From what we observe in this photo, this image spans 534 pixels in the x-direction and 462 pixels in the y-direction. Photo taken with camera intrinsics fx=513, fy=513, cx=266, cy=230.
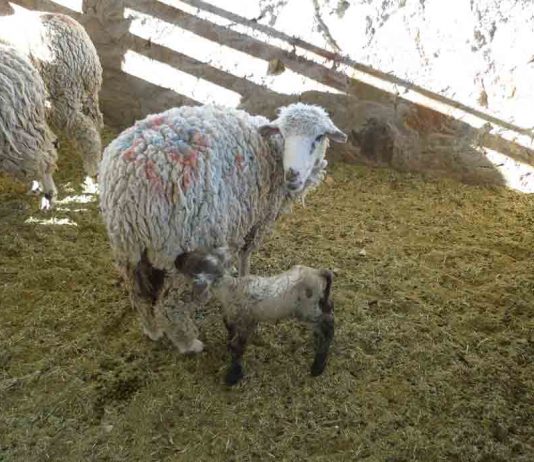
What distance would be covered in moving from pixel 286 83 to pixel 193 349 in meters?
→ 2.89

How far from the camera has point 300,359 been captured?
9.91 ft

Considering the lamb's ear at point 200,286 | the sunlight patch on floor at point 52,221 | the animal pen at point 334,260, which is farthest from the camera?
the sunlight patch on floor at point 52,221

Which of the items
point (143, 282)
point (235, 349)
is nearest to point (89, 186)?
point (143, 282)

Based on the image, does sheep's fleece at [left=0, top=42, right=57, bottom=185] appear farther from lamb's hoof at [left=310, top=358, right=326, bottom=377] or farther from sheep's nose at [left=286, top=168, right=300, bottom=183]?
lamb's hoof at [left=310, top=358, right=326, bottom=377]

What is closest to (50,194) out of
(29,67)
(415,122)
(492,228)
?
(29,67)

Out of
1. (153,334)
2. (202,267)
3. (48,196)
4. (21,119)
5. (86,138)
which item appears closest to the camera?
(202,267)

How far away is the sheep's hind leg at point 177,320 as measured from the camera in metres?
2.78

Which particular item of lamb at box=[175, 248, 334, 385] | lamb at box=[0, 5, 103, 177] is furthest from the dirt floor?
lamb at box=[0, 5, 103, 177]

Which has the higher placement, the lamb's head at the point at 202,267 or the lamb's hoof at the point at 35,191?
the lamb's head at the point at 202,267

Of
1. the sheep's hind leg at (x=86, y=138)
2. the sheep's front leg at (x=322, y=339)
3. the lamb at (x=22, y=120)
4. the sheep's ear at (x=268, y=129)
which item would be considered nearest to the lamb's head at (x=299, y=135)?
the sheep's ear at (x=268, y=129)

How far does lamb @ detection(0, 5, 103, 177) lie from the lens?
4172mm

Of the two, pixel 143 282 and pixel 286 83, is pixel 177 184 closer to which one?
pixel 143 282

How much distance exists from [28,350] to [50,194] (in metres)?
1.64

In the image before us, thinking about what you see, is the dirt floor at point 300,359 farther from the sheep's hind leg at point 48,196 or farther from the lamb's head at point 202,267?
the lamb's head at point 202,267
